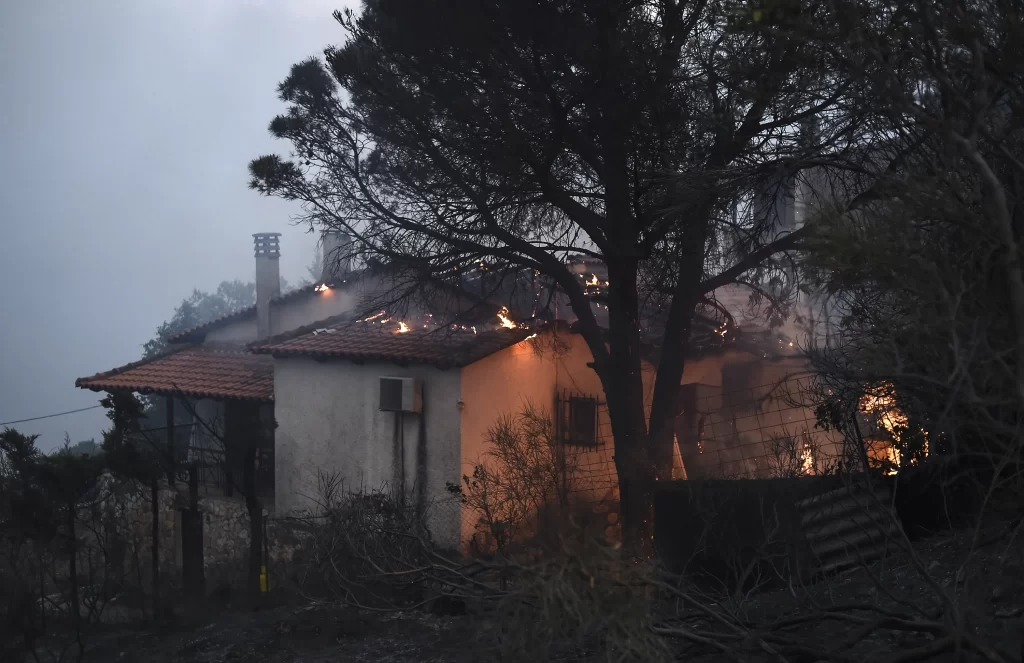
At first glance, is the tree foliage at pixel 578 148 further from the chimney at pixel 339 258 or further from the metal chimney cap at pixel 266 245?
the metal chimney cap at pixel 266 245

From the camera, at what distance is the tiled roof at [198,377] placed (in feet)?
49.2

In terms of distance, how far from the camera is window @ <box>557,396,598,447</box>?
1423 cm

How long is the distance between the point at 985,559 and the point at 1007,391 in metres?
2.53

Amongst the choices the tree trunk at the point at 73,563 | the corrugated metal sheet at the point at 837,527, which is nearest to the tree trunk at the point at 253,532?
the tree trunk at the point at 73,563

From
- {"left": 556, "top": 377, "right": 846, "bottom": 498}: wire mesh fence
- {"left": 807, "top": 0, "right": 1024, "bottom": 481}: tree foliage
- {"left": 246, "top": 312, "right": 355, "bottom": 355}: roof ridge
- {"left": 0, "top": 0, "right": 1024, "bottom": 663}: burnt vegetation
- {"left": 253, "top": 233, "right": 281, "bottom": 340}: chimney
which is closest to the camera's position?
{"left": 807, "top": 0, "right": 1024, "bottom": 481}: tree foliage

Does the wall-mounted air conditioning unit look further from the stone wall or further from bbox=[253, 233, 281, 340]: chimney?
bbox=[253, 233, 281, 340]: chimney

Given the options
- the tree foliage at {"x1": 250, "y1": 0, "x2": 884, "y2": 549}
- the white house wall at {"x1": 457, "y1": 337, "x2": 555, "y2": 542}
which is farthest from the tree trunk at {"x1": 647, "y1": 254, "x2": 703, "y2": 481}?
the white house wall at {"x1": 457, "y1": 337, "x2": 555, "y2": 542}

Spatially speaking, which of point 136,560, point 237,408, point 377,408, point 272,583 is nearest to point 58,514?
point 136,560

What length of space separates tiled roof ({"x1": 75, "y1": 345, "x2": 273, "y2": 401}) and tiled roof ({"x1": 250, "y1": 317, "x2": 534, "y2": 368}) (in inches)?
45.7

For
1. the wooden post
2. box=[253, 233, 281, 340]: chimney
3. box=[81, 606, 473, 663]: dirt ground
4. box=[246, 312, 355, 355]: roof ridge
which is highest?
box=[253, 233, 281, 340]: chimney

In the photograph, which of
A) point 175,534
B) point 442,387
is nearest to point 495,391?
point 442,387

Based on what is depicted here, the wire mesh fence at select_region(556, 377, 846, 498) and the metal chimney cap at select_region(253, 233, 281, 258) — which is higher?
the metal chimney cap at select_region(253, 233, 281, 258)

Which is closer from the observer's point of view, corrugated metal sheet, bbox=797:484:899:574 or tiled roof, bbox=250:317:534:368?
corrugated metal sheet, bbox=797:484:899:574

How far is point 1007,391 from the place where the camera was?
11.5 feet
